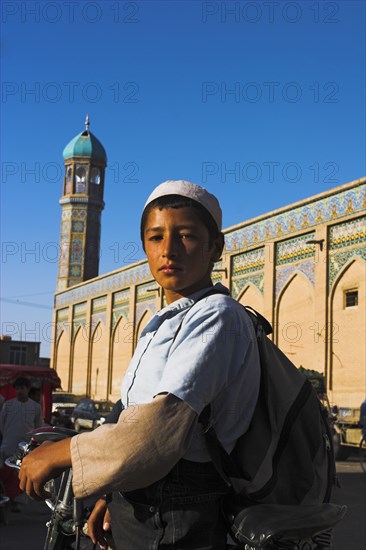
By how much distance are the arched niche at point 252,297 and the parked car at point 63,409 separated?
6518mm

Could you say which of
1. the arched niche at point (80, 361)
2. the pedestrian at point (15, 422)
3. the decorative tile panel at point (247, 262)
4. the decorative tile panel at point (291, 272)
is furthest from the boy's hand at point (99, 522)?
the arched niche at point (80, 361)

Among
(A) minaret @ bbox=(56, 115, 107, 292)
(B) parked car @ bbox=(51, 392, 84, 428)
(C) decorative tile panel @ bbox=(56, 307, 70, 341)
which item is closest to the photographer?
(B) parked car @ bbox=(51, 392, 84, 428)

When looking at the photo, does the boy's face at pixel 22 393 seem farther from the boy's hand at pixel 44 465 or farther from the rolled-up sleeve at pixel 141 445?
the rolled-up sleeve at pixel 141 445

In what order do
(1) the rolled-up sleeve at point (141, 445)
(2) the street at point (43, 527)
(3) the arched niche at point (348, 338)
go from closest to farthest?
(1) the rolled-up sleeve at point (141, 445) → (2) the street at point (43, 527) → (3) the arched niche at point (348, 338)

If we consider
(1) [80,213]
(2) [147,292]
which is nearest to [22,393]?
(2) [147,292]

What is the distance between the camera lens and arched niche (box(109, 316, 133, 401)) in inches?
1157

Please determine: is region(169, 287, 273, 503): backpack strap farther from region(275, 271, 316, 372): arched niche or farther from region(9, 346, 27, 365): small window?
region(9, 346, 27, 365): small window

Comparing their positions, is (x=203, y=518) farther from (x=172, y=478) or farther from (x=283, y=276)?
(x=283, y=276)

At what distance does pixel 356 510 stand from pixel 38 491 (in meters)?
7.37

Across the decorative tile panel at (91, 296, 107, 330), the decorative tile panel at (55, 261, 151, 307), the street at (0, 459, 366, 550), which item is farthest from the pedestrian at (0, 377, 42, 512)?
the decorative tile panel at (91, 296, 107, 330)

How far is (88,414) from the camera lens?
844 inches

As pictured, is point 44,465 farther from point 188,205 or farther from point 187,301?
point 188,205

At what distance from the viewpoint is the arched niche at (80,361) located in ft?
110

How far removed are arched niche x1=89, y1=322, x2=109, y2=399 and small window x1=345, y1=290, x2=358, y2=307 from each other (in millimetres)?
15427
